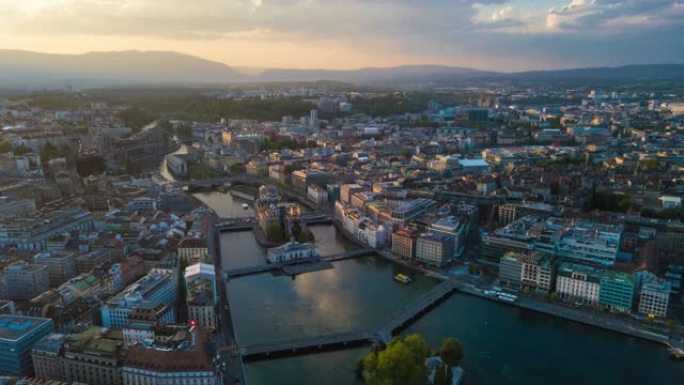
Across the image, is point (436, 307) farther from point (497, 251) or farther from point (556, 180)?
point (556, 180)

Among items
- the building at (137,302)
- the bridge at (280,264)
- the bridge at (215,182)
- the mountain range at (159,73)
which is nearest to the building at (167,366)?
the building at (137,302)

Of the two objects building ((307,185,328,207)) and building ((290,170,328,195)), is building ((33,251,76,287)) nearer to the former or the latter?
building ((307,185,328,207))

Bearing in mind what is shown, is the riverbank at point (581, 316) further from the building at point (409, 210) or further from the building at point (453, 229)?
the building at point (409, 210)

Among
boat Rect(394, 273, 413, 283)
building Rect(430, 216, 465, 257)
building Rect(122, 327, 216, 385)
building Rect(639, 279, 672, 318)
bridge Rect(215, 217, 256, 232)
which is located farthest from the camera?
bridge Rect(215, 217, 256, 232)

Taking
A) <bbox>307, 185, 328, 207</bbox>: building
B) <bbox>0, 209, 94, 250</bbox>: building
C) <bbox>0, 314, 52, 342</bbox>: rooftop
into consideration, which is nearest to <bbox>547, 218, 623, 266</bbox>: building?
<bbox>307, 185, 328, 207</bbox>: building

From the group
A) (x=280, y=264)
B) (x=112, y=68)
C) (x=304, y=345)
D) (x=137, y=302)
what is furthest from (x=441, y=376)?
(x=112, y=68)
